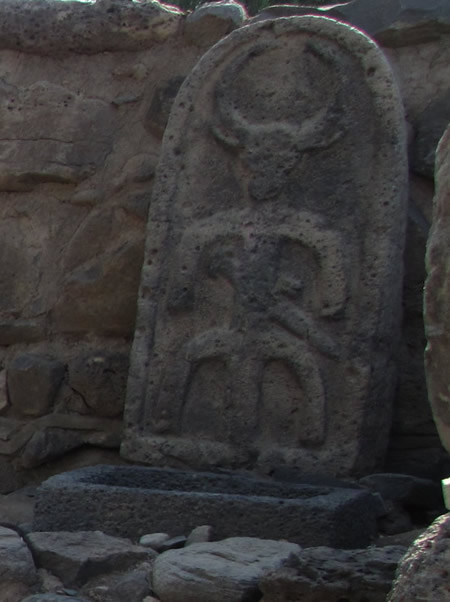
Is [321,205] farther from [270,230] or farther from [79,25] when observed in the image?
[79,25]

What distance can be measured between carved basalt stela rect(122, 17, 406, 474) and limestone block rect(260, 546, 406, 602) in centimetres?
94

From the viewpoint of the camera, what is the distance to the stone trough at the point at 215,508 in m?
2.23

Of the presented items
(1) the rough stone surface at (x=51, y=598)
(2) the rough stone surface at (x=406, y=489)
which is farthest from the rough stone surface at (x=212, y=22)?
(1) the rough stone surface at (x=51, y=598)

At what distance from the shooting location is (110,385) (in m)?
3.27

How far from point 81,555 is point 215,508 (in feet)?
0.97

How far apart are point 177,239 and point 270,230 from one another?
276mm

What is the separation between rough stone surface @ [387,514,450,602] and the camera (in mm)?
1387

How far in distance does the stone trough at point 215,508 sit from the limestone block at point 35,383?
0.75 meters

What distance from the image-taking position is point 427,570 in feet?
4.61

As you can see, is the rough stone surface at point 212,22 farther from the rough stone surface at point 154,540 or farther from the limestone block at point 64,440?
the rough stone surface at point 154,540

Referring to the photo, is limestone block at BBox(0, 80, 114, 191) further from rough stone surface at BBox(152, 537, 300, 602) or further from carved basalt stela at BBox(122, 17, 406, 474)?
rough stone surface at BBox(152, 537, 300, 602)

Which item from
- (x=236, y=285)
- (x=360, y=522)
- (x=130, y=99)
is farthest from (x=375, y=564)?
(x=130, y=99)

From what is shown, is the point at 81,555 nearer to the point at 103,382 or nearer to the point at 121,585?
the point at 121,585

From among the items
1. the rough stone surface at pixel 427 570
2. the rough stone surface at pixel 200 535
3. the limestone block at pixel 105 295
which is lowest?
the rough stone surface at pixel 200 535
